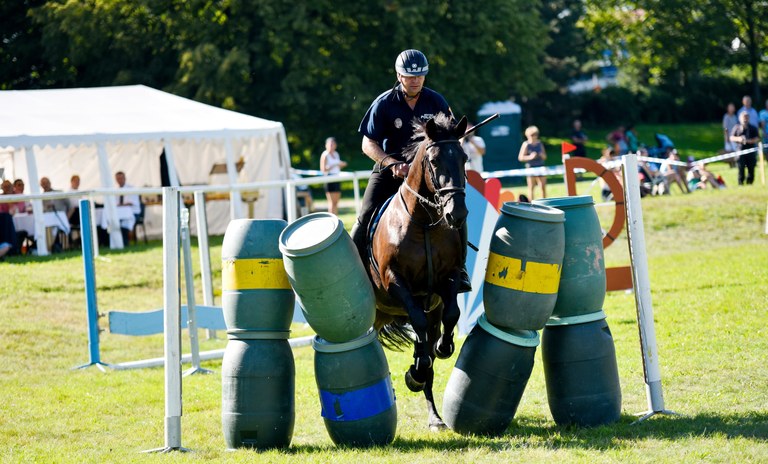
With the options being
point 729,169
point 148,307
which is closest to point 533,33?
point 729,169

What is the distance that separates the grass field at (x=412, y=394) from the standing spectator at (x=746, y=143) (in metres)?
6.91

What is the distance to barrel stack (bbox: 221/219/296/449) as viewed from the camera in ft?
21.9

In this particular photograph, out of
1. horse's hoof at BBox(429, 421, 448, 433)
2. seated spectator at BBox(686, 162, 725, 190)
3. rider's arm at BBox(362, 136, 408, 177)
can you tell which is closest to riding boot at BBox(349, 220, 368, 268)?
rider's arm at BBox(362, 136, 408, 177)

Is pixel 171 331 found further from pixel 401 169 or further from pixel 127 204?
pixel 127 204

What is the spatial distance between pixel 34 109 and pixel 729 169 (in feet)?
66.2

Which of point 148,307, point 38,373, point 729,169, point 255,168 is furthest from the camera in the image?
point 729,169

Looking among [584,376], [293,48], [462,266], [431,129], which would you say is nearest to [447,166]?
[431,129]

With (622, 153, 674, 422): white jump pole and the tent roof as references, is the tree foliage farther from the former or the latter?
(622, 153, 674, 422): white jump pole

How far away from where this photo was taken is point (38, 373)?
1074cm

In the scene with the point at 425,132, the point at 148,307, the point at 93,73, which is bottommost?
the point at 148,307

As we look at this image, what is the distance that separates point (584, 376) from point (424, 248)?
1.41m

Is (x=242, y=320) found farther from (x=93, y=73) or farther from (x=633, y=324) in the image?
(x=93, y=73)

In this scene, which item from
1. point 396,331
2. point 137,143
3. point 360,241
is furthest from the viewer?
point 137,143

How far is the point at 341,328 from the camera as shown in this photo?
6.52m
